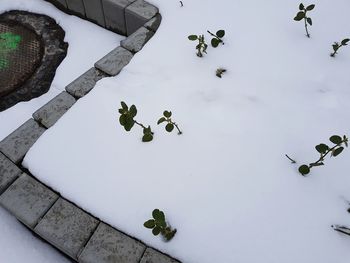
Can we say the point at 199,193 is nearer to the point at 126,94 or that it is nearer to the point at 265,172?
the point at 265,172

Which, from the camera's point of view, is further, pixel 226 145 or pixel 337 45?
Result: pixel 337 45

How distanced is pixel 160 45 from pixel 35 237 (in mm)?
1488

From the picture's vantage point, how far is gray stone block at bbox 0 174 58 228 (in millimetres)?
1802

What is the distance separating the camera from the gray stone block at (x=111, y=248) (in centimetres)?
165

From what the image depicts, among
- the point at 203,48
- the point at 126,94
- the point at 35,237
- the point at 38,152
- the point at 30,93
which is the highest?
the point at 203,48

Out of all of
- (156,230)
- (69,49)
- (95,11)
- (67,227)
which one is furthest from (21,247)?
(95,11)

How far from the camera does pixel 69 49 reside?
2.93m

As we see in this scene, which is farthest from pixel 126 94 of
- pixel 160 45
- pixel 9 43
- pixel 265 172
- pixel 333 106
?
pixel 9 43

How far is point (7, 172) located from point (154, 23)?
1.45 meters

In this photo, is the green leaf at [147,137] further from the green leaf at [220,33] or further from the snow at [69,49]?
the snow at [69,49]

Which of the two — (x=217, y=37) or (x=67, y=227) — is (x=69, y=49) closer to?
(x=217, y=37)

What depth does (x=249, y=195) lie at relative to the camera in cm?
173

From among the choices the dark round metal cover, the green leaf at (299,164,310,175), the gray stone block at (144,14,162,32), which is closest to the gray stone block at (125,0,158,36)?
the gray stone block at (144,14,162,32)

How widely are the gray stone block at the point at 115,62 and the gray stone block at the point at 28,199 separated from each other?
34.2 inches
